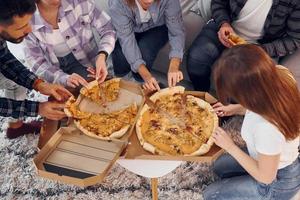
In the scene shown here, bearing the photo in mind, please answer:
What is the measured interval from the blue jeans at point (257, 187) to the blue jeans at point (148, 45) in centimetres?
74

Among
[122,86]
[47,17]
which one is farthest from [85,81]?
[47,17]

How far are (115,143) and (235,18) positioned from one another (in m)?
0.88

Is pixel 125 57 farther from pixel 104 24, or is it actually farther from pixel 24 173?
pixel 24 173

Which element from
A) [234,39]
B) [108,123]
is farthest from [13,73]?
[234,39]

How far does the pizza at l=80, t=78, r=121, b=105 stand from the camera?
5.37 ft

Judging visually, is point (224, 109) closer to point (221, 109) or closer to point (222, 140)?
point (221, 109)

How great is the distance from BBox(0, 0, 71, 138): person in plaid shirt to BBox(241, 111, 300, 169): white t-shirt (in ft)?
2.24

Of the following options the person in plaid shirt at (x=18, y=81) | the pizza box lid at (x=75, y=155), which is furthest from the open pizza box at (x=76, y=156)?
the person in plaid shirt at (x=18, y=81)

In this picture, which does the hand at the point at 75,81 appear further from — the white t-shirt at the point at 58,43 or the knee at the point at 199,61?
the knee at the point at 199,61

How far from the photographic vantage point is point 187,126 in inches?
61.2

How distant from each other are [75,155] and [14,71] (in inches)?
23.4

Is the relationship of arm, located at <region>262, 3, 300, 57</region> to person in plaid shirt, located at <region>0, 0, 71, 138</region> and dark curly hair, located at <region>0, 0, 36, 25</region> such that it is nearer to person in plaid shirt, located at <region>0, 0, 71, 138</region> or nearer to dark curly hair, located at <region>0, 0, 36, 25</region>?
person in plaid shirt, located at <region>0, 0, 71, 138</region>

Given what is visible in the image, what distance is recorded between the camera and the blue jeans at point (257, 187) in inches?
57.7

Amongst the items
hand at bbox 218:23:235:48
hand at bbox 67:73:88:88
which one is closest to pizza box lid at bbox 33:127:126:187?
hand at bbox 67:73:88:88
